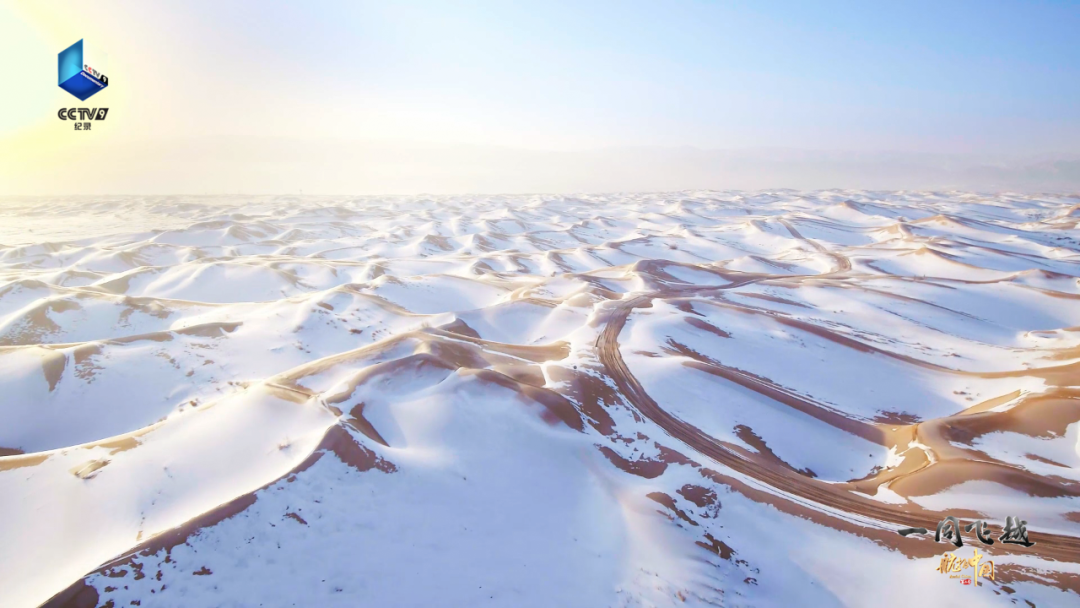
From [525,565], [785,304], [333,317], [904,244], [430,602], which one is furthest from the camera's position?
[904,244]

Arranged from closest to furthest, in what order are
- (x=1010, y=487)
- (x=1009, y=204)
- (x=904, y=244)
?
(x=1010, y=487) < (x=904, y=244) < (x=1009, y=204)

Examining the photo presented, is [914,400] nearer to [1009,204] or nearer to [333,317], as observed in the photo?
[333,317]

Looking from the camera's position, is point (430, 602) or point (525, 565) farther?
point (525, 565)

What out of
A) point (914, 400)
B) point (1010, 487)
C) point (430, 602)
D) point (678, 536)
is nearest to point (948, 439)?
point (1010, 487)

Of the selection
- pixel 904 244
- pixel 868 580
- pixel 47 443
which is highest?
pixel 904 244

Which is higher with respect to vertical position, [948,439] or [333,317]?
[948,439]

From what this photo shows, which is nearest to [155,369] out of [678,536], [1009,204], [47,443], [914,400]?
[47,443]
